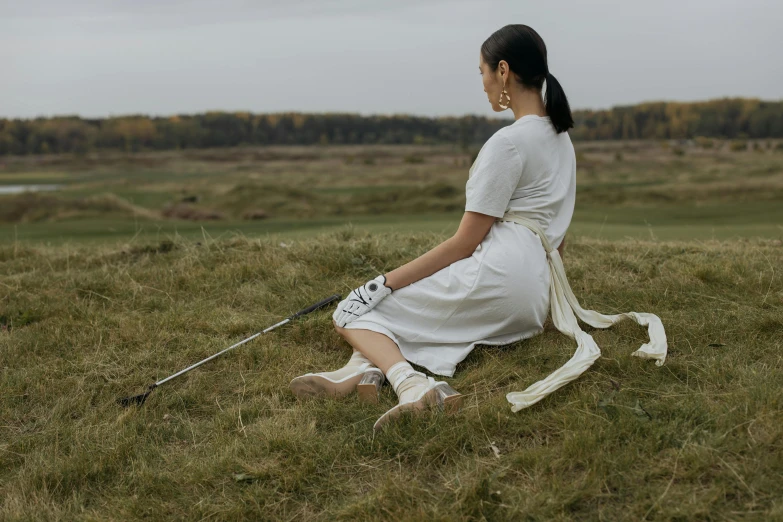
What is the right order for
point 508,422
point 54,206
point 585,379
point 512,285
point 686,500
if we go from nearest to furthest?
point 686,500, point 508,422, point 585,379, point 512,285, point 54,206

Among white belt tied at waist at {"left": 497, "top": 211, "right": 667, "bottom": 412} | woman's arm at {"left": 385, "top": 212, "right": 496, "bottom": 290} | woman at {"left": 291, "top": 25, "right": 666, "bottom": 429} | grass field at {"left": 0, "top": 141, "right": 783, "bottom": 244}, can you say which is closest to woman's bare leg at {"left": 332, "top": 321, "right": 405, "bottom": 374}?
woman at {"left": 291, "top": 25, "right": 666, "bottom": 429}

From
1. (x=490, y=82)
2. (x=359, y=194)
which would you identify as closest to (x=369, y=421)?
(x=490, y=82)

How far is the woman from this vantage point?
10.6 feet

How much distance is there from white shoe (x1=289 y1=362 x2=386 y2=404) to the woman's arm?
43 cm

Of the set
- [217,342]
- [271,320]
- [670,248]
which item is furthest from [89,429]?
[670,248]

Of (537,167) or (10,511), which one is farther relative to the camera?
(537,167)

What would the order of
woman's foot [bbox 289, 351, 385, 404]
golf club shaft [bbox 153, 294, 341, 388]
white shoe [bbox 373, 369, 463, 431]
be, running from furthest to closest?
golf club shaft [bbox 153, 294, 341, 388] < woman's foot [bbox 289, 351, 385, 404] < white shoe [bbox 373, 369, 463, 431]

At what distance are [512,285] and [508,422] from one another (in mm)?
763

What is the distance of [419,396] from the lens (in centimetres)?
292

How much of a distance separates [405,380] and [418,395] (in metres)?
0.13

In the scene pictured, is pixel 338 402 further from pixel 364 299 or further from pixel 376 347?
pixel 364 299

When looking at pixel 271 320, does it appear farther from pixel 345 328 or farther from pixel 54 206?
pixel 54 206

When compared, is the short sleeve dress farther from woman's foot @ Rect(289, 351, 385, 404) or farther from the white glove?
woman's foot @ Rect(289, 351, 385, 404)

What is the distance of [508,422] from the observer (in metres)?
2.78
